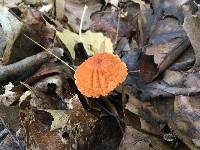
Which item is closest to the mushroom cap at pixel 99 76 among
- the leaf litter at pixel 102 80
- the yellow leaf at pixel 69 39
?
the leaf litter at pixel 102 80

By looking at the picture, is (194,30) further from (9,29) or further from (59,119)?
(9,29)

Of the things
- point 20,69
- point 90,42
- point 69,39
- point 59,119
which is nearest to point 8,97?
point 20,69

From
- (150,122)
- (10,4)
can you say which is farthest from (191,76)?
(10,4)

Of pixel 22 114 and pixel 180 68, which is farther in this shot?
pixel 180 68

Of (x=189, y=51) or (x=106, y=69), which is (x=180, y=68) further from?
(x=106, y=69)

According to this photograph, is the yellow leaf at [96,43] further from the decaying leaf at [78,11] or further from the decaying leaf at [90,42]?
the decaying leaf at [78,11]

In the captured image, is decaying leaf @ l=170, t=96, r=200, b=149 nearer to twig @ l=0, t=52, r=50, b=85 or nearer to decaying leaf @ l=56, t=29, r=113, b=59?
decaying leaf @ l=56, t=29, r=113, b=59

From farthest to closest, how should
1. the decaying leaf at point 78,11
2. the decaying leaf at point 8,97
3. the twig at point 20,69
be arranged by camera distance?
1. the decaying leaf at point 78,11
2. the twig at point 20,69
3. the decaying leaf at point 8,97

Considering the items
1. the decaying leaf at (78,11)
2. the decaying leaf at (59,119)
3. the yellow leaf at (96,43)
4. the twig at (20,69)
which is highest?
the decaying leaf at (78,11)

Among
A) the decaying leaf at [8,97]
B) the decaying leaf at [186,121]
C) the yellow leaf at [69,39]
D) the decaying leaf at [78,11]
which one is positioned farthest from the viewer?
the decaying leaf at [78,11]
